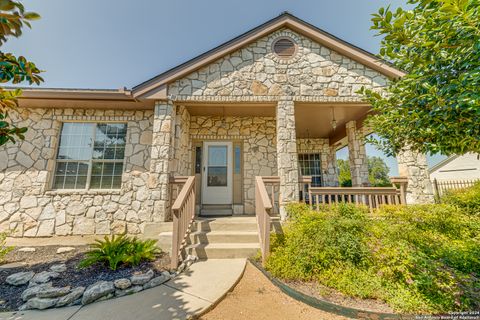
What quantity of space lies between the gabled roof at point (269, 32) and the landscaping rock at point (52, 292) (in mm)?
4164

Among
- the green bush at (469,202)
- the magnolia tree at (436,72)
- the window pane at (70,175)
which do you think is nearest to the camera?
the magnolia tree at (436,72)

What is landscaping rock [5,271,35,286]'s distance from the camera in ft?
9.20

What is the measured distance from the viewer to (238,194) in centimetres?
613

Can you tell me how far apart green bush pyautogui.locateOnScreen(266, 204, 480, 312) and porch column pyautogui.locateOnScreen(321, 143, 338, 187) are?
399 centimetres

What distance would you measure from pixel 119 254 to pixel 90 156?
3.62m

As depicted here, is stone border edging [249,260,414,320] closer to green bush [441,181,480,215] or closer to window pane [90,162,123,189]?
green bush [441,181,480,215]

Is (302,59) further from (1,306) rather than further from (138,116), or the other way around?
(1,306)

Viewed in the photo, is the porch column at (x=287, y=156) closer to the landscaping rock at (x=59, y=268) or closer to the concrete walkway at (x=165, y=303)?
the concrete walkway at (x=165, y=303)

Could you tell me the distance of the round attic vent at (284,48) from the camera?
541 centimetres

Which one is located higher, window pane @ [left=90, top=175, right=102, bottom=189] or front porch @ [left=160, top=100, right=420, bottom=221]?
front porch @ [left=160, top=100, right=420, bottom=221]

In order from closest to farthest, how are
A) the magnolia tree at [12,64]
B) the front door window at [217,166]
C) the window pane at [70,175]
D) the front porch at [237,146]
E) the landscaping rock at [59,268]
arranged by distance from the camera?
the magnolia tree at [12,64]
the landscaping rock at [59,268]
the window pane at [70,175]
the front porch at [237,146]
the front door window at [217,166]

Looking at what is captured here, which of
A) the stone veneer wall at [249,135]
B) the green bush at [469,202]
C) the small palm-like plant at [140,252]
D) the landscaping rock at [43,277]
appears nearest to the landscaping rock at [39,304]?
the landscaping rock at [43,277]

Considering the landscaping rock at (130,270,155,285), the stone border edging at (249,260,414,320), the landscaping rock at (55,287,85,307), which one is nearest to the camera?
the stone border edging at (249,260,414,320)

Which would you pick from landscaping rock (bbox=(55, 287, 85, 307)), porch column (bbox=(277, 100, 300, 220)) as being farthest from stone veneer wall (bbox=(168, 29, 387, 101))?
landscaping rock (bbox=(55, 287, 85, 307))
